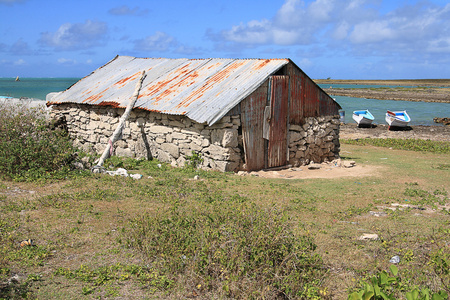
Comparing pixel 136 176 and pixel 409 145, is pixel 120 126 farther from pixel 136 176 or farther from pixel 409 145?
pixel 409 145

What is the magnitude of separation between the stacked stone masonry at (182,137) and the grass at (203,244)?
2.67 metres

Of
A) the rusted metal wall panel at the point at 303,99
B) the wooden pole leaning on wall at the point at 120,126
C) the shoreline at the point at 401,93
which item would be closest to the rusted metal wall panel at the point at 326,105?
the rusted metal wall panel at the point at 303,99

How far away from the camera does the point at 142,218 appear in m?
5.94

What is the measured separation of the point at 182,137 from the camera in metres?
12.3

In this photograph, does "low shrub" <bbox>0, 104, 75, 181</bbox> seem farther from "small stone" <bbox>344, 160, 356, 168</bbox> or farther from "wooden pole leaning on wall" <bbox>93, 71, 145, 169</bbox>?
"small stone" <bbox>344, 160, 356, 168</bbox>

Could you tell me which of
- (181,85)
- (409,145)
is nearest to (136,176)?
(181,85)

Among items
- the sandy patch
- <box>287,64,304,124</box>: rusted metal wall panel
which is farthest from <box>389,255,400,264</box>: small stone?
<box>287,64,304,124</box>: rusted metal wall panel

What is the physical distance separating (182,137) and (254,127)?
2.22m

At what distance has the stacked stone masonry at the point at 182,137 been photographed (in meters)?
11.5

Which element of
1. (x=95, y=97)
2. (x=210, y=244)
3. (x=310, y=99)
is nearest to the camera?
(x=210, y=244)

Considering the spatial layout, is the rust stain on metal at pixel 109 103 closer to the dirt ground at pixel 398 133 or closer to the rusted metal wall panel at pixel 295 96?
the rusted metal wall panel at pixel 295 96

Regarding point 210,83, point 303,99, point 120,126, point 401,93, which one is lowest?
point 120,126

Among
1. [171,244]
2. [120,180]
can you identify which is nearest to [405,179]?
[120,180]

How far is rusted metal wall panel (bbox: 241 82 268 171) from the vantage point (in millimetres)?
11719
